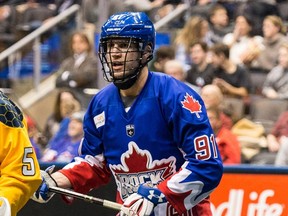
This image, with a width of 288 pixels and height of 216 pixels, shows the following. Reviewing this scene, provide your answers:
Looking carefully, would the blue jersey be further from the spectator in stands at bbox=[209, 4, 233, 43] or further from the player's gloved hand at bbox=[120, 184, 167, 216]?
the spectator in stands at bbox=[209, 4, 233, 43]

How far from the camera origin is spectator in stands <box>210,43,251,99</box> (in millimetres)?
10438

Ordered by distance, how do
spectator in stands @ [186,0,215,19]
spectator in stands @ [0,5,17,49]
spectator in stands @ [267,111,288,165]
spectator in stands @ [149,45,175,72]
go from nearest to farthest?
spectator in stands @ [267,111,288,165]
spectator in stands @ [149,45,175,72]
spectator in stands @ [186,0,215,19]
spectator in stands @ [0,5,17,49]

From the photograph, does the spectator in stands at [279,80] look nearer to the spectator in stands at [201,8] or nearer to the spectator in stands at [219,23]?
the spectator in stands at [219,23]

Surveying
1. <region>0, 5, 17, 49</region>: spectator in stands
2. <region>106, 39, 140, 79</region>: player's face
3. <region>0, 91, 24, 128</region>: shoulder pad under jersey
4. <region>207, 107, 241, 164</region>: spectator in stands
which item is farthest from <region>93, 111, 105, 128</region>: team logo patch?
<region>0, 5, 17, 49</region>: spectator in stands

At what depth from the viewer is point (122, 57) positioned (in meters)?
5.67

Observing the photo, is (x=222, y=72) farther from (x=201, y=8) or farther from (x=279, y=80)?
(x=201, y=8)

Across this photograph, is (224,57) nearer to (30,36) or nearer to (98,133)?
(30,36)

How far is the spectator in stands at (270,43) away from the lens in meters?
11.1

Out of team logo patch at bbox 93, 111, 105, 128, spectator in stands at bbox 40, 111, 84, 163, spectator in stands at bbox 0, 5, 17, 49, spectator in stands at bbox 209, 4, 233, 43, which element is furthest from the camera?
spectator in stands at bbox 0, 5, 17, 49

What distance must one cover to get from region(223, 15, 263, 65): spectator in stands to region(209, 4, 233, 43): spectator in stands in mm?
241

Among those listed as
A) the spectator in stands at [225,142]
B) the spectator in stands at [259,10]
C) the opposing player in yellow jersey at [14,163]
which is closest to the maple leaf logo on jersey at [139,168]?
the opposing player in yellow jersey at [14,163]

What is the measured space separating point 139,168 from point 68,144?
3.70 metres

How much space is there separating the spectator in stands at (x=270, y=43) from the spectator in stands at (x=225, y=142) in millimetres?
2221

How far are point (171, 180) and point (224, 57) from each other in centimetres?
501
